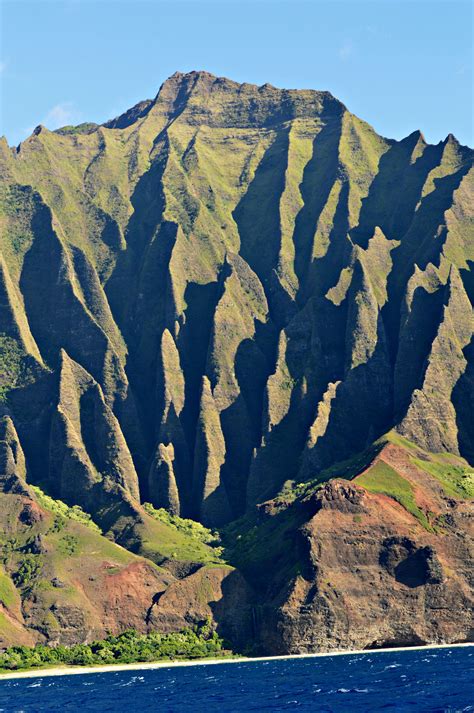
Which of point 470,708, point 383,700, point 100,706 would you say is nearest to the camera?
point 470,708

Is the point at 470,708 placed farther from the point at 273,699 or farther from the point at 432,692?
the point at 273,699

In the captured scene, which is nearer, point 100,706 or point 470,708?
point 470,708

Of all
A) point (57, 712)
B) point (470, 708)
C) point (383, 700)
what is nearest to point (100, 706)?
point (57, 712)

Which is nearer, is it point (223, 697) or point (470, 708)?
point (470, 708)

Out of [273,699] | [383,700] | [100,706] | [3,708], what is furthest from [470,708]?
[3,708]

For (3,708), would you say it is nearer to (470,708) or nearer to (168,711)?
(168,711)

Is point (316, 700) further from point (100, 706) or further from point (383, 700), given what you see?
point (100, 706)

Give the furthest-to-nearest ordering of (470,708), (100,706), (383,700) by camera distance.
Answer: (100,706) → (383,700) → (470,708)
